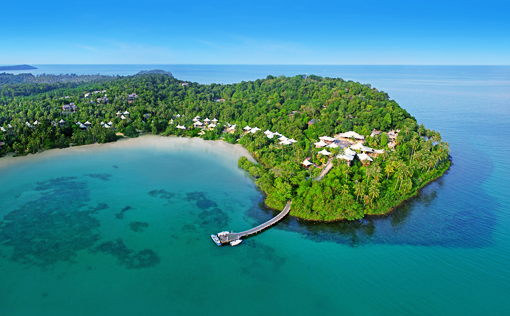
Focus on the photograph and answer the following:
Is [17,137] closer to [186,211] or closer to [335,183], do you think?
[186,211]

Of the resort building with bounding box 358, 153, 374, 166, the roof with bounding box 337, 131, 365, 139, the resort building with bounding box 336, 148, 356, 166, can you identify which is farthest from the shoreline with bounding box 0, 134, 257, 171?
the roof with bounding box 337, 131, 365, 139

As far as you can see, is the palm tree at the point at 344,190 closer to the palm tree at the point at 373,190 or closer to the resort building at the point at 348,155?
the palm tree at the point at 373,190

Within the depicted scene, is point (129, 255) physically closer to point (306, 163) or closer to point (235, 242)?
point (235, 242)

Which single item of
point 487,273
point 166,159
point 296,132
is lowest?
point 487,273

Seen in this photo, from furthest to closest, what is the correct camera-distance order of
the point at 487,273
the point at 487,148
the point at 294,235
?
the point at 487,148 → the point at 294,235 → the point at 487,273

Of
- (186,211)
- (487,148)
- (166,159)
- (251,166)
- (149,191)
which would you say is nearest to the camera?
(186,211)

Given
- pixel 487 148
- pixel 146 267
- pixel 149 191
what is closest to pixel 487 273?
pixel 146 267

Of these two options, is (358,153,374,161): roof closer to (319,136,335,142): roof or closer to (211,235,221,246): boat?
(319,136,335,142): roof
